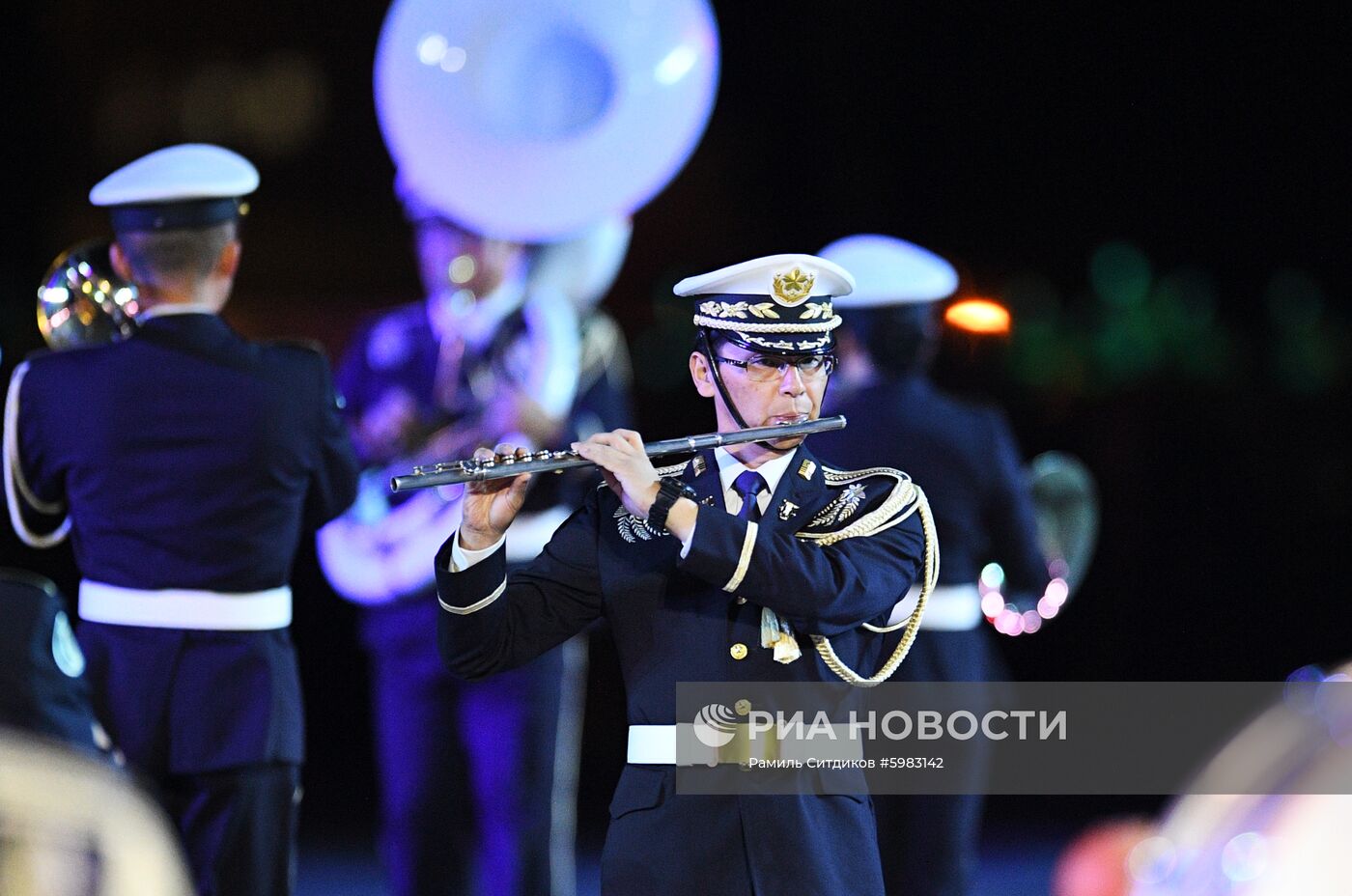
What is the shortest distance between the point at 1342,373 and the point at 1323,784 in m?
6.35

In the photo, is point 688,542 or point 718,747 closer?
point 688,542

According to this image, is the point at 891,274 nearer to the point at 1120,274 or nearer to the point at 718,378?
the point at 718,378

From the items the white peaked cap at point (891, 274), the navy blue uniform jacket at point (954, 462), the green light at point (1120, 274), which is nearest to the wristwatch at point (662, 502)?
the navy blue uniform jacket at point (954, 462)

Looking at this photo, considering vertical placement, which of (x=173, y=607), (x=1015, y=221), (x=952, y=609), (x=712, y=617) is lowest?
(x=952, y=609)

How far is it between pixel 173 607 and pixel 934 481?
198cm

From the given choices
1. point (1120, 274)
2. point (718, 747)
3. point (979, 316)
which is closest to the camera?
point (718, 747)

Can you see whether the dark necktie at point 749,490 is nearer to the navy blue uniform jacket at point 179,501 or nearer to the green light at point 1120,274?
the navy blue uniform jacket at point 179,501

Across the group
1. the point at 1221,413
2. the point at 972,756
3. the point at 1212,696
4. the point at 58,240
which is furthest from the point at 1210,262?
the point at 58,240

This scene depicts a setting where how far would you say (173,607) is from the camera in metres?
4.00

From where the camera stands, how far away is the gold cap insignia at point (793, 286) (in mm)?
2994

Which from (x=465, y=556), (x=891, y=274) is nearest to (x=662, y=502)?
(x=465, y=556)

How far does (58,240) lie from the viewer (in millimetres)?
5848

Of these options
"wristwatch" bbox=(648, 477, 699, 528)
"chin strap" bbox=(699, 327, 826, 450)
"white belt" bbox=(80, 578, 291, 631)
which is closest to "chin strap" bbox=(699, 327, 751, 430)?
"chin strap" bbox=(699, 327, 826, 450)

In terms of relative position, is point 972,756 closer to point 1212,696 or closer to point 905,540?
point 905,540
